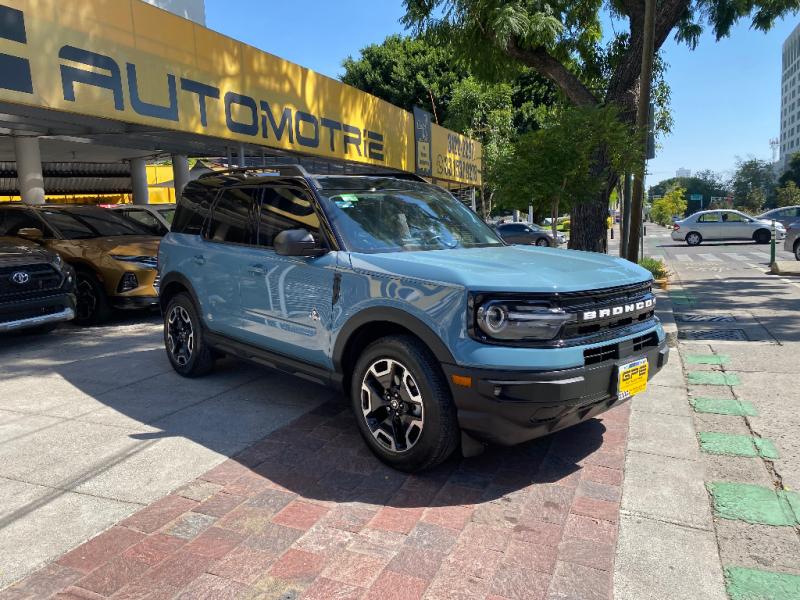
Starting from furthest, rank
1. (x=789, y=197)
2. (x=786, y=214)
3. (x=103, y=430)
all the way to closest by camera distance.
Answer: (x=789, y=197) < (x=786, y=214) < (x=103, y=430)

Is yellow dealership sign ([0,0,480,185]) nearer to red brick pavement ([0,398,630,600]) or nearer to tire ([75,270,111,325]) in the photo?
tire ([75,270,111,325])

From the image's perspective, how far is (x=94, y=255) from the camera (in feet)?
26.8

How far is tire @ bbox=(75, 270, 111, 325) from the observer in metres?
8.21

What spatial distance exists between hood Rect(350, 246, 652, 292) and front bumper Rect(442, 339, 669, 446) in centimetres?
43

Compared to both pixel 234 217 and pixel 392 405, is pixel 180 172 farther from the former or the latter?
pixel 392 405

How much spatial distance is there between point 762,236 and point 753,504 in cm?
2641

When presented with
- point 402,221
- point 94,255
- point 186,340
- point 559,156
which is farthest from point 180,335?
point 559,156

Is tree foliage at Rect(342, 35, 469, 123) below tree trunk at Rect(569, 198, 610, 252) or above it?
above

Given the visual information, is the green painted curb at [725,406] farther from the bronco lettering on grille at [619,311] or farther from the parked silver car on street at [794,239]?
the parked silver car on street at [794,239]

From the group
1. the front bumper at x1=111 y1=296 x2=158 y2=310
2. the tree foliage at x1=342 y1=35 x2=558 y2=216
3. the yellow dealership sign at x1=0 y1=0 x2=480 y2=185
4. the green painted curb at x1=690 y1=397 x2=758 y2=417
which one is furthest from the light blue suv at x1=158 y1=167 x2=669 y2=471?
the tree foliage at x1=342 y1=35 x2=558 y2=216

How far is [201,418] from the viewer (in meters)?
4.51

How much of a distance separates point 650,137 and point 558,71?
8.40 feet

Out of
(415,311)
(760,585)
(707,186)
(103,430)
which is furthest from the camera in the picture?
(707,186)

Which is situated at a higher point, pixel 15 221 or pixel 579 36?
pixel 579 36
